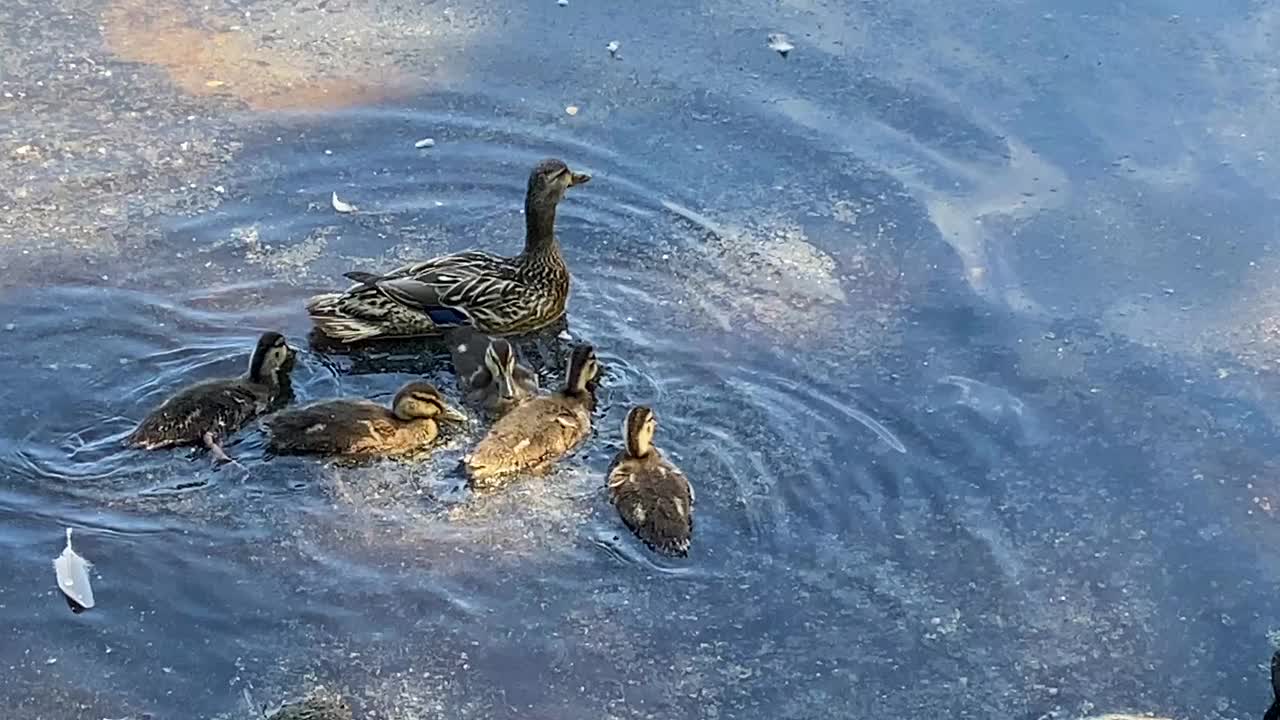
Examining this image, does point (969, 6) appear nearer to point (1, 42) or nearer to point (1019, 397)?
point (1019, 397)

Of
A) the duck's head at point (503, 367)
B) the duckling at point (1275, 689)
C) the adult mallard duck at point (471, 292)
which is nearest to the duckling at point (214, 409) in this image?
the adult mallard duck at point (471, 292)

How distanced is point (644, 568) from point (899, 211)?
92.7 inches

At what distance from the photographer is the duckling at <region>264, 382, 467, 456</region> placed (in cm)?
575

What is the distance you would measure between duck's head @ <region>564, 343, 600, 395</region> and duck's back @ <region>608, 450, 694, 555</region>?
484 mm

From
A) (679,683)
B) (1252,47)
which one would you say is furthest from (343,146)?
(1252,47)

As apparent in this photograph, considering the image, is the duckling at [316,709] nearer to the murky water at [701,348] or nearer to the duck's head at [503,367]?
the murky water at [701,348]

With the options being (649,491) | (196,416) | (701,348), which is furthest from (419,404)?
(701,348)

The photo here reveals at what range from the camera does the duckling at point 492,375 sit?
6031 millimetres

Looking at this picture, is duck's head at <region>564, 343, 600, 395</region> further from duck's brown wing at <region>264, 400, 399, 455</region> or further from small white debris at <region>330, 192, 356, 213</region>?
small white debris at <region>330, 192, 356, 213</region>

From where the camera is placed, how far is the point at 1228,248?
6879mm

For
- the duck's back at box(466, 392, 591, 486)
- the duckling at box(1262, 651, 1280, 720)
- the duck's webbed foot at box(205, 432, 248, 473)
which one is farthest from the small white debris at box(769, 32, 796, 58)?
the duckling at box(1262, 651, 1280, 720)

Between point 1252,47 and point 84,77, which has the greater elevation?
point 1252,47

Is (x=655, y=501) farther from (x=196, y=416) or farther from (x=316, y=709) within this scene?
(x=196, y=416)

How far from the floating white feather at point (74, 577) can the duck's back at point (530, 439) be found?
1200 millimetres
